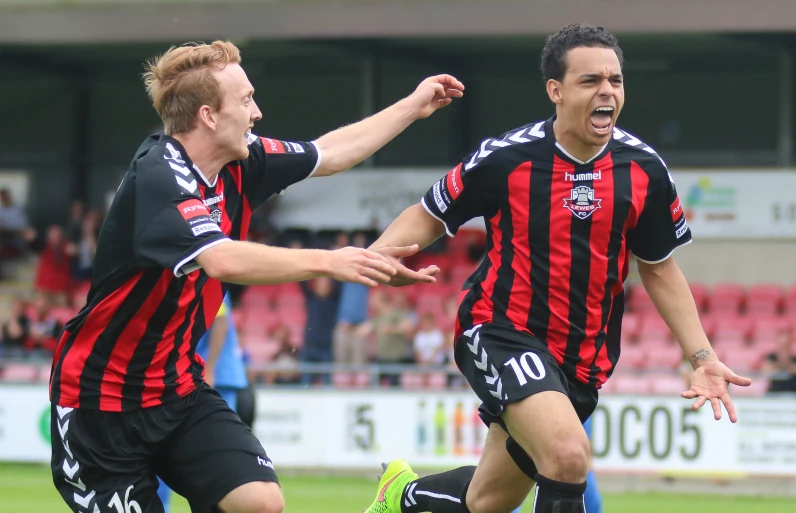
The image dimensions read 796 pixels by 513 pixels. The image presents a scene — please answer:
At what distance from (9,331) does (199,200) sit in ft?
39.1

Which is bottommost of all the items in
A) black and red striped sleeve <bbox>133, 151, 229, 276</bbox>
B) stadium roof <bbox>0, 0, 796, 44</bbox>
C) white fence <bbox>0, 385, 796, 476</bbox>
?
white fence <bbox>0, 385, 796, 476</bbox>

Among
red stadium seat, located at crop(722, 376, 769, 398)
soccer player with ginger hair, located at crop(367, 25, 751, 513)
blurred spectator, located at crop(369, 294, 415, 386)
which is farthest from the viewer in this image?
blurred spectator, located at crop(369, 294, 415, 386)

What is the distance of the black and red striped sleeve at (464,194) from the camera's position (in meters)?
5.60

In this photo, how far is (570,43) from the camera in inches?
215

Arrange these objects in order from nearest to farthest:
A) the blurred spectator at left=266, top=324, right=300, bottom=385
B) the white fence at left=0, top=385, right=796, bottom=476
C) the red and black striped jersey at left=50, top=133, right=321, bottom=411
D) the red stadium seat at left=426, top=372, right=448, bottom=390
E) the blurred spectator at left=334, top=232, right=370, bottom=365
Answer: the red and black striped jersey at left=50, top=133, right=321, bottom=411 < the white fence at left=0, top=385, right=796, bottom=476 < the red stadium seat at left=426, top=372, right=448, bottom=390 < the blurred spectator at left=266, top=324, right=300, bottom=385 < the blurred spectator at left=334, top=232, right=370, bottom=365

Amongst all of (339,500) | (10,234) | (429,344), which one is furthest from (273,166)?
(10,234)

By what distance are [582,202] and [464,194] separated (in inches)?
21.5

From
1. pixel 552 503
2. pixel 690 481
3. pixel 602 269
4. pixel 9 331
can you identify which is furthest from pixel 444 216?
pixel 9 331

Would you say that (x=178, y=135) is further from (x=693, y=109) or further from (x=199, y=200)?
(x=693, y=109)

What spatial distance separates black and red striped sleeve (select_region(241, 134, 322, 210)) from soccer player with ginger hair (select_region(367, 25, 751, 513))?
481 millimetres

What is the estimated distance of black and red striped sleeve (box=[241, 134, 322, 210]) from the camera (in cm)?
513

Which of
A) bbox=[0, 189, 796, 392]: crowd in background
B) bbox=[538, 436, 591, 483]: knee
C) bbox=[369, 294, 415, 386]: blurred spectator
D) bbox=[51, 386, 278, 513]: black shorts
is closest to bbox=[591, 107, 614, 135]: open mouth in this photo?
bbox=[538, 436, 591, 483]: knee

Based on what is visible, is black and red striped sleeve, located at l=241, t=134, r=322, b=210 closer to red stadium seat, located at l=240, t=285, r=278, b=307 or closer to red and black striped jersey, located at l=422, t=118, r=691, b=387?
red and black striped jersey, located at l=422, t=118, r=691, b=387

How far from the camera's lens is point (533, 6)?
15.5m
